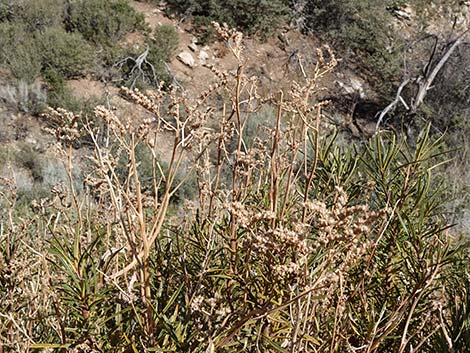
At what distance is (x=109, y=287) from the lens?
0.77 meters

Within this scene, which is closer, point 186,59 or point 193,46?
point 186,59

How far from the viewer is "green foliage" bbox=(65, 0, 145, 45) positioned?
10.3m

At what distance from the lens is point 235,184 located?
3.04 feet

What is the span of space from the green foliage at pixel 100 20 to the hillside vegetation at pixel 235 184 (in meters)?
0.03

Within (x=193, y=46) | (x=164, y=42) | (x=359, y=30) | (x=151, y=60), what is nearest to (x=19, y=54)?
(x=151, y=60)

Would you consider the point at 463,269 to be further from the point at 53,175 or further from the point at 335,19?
the point at 335,19

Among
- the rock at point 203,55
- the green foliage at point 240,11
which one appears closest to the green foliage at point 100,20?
the rock at point 203,55

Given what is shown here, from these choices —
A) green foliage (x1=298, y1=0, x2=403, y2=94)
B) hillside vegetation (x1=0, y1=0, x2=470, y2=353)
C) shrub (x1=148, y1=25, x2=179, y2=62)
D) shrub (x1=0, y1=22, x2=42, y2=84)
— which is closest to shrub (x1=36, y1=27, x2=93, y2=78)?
hillside vegetation (x1=0, y1=0, x2=470, y2=353)

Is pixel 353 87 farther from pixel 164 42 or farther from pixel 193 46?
pixel 164 42

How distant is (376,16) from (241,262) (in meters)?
12.9

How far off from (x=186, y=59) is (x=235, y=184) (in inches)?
394

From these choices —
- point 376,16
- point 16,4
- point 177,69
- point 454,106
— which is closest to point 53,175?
point 177,69

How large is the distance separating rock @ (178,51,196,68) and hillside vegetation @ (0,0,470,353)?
16 centimetres

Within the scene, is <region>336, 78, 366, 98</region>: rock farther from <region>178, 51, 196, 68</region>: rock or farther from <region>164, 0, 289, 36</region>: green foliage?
<region>178, 51, 196, 68</region>: rock
